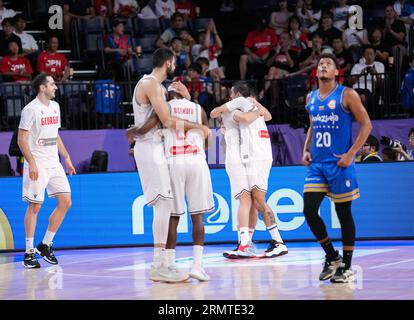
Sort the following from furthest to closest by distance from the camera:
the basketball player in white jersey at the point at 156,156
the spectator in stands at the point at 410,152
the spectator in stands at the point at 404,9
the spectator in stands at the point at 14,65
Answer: the spectator in stands at the point at 404,9, the spectator in stands at the point at 14,65, the spectator in stands at the point at 410,152, the basketball player in white jersey at the point at 156,156

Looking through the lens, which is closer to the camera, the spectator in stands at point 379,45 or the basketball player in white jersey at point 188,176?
the basketball player in white jersey at point 188,176

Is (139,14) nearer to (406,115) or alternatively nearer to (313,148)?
(406,115)

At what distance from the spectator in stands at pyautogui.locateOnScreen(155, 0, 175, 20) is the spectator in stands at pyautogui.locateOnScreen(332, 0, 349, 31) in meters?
3.63

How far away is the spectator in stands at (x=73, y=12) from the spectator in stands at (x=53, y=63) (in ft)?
5.31

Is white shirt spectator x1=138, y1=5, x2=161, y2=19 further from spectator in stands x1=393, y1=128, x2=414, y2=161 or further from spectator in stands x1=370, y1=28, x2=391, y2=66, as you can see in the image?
spectator in stands x1=393, y1=128, x2=414, y2=161

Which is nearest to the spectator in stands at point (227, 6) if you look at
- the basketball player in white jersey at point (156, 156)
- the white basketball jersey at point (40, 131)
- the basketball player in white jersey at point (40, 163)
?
the basketball player in white jersey at point (40, 163)

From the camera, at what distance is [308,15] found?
66.3 feet

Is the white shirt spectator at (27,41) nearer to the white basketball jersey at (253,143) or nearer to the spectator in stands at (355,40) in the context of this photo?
the spectator in stands at (355,40)

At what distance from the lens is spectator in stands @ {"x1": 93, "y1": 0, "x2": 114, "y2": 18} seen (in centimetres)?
1972

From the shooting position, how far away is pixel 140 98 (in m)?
9.43

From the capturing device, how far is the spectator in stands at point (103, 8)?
1972cm

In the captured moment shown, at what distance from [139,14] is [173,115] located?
10970 mm

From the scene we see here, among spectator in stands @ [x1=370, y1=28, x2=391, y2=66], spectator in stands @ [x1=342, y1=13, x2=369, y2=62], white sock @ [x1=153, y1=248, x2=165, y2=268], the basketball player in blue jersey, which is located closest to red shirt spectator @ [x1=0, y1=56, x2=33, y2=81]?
spectator in stands @ [x1=342, y1=13, x2=369, y2=62]

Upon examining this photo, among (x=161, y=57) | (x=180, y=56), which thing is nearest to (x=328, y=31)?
(x=180, y=56)
